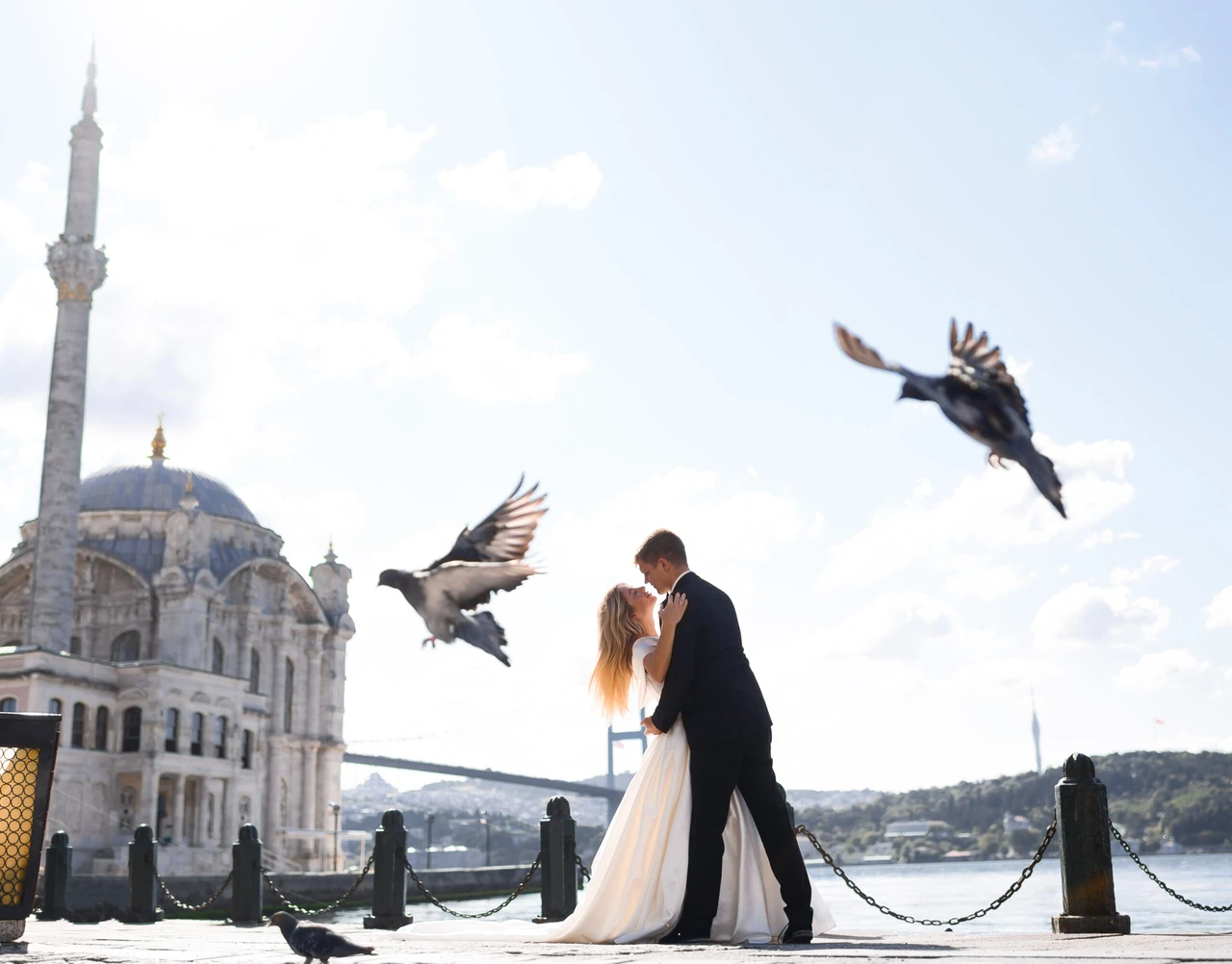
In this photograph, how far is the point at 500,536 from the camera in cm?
622

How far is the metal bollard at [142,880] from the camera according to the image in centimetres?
1381

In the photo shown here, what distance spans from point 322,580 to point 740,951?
5395 centimetres

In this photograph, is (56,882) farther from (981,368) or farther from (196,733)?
(196,733)

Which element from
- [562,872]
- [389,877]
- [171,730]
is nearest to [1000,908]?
[171,730]

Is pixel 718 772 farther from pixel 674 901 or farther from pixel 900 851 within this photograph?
pixel 900 851

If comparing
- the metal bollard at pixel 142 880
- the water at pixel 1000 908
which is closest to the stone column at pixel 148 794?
the water at pixel 1000 908

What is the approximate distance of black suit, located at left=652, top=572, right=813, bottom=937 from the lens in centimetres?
612

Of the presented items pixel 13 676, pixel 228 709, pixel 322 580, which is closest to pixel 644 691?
pixel 13 676

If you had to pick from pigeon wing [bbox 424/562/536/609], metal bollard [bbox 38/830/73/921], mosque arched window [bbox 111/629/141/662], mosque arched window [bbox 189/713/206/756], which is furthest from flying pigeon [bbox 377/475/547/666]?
mosque arched window [bbox 111/629/141/662]

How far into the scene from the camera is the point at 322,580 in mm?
57531

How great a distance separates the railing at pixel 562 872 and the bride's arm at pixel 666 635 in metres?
2.63

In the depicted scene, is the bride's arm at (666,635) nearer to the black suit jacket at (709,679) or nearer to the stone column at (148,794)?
the black suit jacket at (709,679)

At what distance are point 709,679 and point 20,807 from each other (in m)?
4.37

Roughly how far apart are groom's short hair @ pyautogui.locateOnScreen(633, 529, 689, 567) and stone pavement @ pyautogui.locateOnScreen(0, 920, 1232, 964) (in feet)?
5.99
